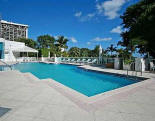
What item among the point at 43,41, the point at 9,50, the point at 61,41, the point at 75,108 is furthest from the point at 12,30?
the point at 75,108

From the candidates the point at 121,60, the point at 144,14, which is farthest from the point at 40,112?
the point at 144,14

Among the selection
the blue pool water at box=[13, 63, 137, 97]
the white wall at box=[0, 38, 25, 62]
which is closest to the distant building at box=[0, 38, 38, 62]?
the white wall at box=[0, 38, 25, 62]

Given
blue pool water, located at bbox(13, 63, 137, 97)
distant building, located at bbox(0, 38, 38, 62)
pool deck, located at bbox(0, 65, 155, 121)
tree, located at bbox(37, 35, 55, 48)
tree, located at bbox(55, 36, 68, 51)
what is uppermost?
tree, located at bbox(37, 35, 55, 48)

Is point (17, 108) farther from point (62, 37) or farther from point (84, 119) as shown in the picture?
point (62, 37)

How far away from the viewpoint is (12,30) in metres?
70.2

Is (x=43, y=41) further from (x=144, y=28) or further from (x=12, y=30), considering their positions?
(x=144, y=28)

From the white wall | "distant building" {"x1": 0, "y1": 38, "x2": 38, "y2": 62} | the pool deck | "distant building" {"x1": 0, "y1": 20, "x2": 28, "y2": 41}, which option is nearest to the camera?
the pool deck

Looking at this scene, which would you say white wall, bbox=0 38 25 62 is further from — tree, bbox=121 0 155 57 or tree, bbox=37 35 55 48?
tree, bbox=37 35 55 48

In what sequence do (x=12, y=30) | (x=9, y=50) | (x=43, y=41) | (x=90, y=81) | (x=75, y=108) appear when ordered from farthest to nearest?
(x=12, y=30), (x=43, y=41), (x=9, y=50), (x=90, y=81), (x=75, y=108)

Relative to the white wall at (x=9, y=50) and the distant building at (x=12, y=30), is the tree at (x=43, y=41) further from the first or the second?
the distant building at (x=12, y=30)

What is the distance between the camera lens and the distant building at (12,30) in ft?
215

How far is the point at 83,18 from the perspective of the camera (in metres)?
28.4

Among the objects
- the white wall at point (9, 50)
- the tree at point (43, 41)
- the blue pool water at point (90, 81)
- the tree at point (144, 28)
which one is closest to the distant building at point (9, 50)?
the white wall at point (9, 50)

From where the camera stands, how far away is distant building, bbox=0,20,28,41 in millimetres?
65581
